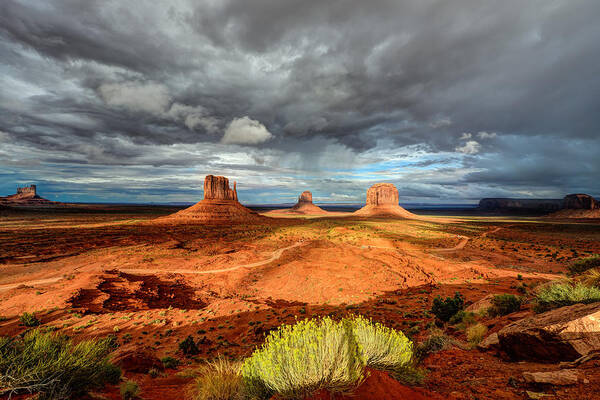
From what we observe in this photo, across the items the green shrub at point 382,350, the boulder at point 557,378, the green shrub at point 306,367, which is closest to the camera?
the boulder at point 557,378

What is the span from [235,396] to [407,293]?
14.3 meters

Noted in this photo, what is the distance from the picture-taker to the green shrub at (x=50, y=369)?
3184 millimetres

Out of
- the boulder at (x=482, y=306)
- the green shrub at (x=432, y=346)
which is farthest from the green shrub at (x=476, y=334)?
the boulder at (x=482, y=306)

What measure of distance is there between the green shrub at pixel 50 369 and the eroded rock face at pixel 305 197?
518 feet

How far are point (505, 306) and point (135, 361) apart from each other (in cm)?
1198

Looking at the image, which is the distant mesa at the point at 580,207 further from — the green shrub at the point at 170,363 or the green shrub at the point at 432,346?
the green shrub at the point at 170,363

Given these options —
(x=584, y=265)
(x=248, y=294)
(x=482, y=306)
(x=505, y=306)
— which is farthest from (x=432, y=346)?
(x=248, y=294)

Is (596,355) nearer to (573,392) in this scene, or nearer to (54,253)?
(573,392)

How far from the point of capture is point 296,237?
40.0m

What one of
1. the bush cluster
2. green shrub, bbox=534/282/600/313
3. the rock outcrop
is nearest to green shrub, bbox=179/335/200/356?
the bush cluster

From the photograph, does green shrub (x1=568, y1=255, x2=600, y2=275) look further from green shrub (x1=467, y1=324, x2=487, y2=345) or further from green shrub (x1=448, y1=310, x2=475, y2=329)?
green shrub (x1=467, y1=324, x2=487, y2=345)

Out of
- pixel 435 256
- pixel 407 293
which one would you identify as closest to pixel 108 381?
pixel 407 293

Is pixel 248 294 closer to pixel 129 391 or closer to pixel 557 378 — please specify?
pixel 129 391

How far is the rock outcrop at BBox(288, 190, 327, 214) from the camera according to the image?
15550cm
